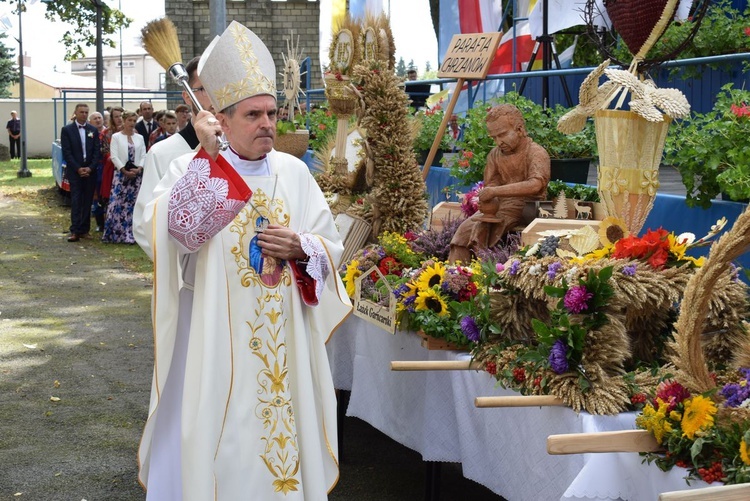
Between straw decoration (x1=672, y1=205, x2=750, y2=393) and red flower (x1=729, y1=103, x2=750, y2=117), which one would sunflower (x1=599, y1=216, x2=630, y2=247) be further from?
straw decoration (x1=672, y1=205, x2=750, y2=393)

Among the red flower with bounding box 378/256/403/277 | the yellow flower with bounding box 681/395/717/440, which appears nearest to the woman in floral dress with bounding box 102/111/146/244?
the red flower with bounding box 378/256/403/277

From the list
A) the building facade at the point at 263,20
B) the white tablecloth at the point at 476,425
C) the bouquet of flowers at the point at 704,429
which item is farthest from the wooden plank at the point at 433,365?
the building facade at the point at 263,20

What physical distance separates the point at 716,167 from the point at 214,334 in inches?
78.7

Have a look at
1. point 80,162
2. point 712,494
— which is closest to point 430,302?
point 712,494

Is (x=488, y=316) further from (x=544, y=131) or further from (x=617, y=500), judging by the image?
(x=544, y=131)

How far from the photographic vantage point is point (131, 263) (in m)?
12.6

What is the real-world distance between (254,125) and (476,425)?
1413mm

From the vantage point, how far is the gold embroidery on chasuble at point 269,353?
3646 mm

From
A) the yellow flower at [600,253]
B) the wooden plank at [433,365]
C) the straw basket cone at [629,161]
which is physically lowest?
the wooden plank at [433,365]

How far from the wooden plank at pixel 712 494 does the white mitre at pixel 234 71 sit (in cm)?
217

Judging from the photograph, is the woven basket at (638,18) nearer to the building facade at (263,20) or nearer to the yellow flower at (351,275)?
the yellow flower at (351,275)

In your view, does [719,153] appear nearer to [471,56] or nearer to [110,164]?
[471,56]

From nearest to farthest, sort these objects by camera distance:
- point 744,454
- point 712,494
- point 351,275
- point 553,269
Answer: point 712,494
point 744,454
point 553,269
point 351,275

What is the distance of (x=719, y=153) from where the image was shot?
4035 mm
